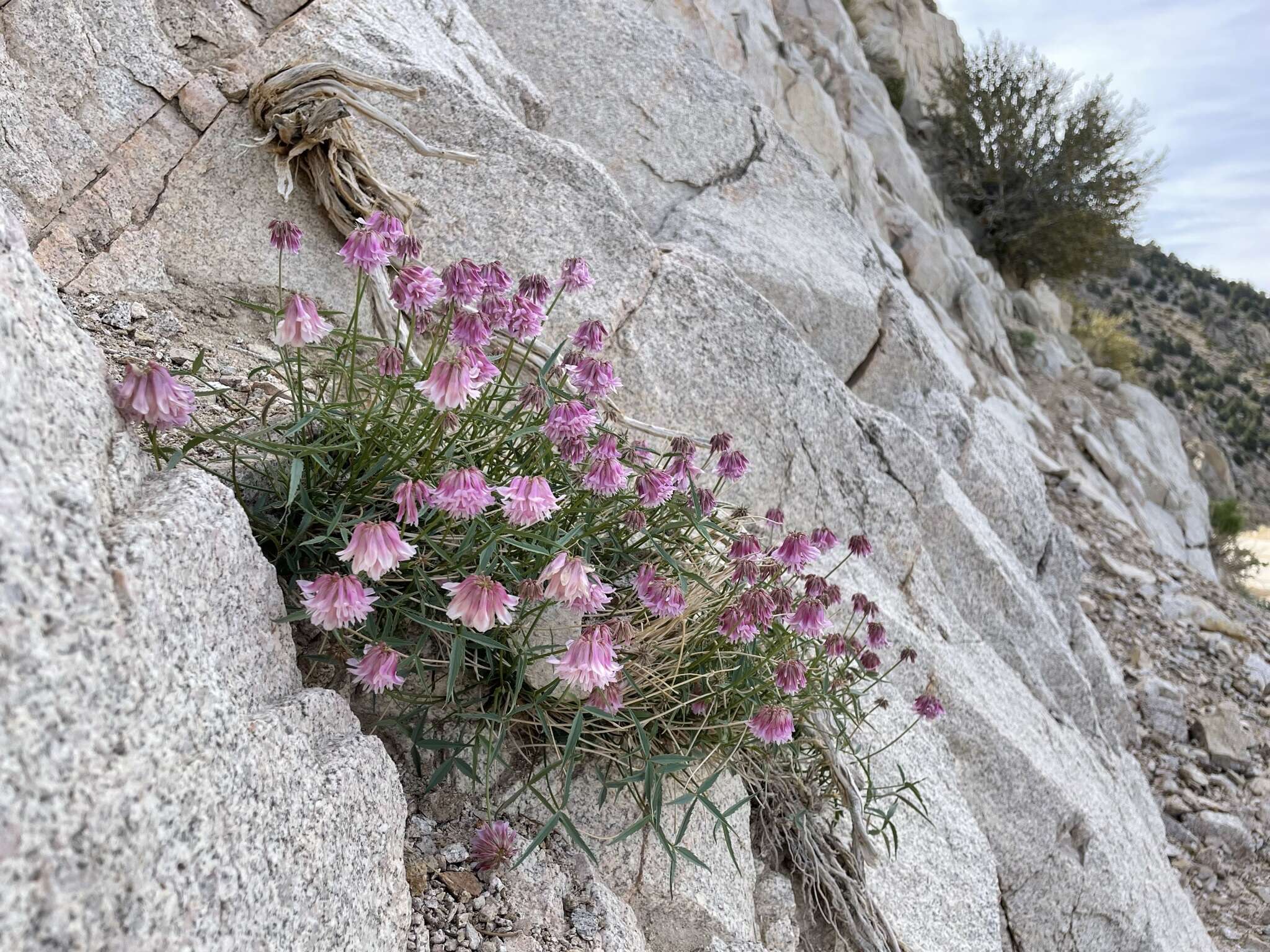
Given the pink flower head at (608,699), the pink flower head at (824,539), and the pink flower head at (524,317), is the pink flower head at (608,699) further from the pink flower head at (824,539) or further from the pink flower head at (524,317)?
the pink flower head at (824,539)

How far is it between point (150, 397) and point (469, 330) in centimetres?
59

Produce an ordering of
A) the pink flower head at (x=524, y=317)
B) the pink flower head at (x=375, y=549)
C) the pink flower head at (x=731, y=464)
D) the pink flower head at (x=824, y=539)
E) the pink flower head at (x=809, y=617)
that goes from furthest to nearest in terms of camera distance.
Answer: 1. the pink flower head at (x=824, y=539)
2. the pink flower head at (x=731, y=464)
3. the pink flower head at (x=809, y=617)
4. the pink flower head at (x=524, y=317)
5. the pink flower head at (x=375, y=549)

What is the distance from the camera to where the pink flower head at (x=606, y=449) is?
198 centimetres

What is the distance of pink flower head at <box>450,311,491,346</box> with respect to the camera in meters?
1.78

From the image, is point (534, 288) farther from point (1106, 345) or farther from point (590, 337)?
point (1106, 345)

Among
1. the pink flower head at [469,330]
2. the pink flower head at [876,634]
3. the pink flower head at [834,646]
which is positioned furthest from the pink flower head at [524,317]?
the pink flower head at [876,634]

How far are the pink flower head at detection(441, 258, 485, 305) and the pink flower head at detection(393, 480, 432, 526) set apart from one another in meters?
0.42

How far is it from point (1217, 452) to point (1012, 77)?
817cm

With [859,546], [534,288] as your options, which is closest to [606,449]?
[534,288]

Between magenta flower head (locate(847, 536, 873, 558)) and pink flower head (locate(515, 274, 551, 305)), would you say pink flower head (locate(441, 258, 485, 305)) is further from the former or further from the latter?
magenta flower head (locate(847, 536, 873, 558))

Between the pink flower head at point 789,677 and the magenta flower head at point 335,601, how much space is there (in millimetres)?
1045

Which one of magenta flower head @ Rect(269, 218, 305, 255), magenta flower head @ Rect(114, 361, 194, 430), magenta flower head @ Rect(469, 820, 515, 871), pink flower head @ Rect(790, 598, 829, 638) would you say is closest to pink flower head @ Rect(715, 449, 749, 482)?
pink flower head @ Rect(790, 598, 829, 638)

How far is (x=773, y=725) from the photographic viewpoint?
2137 mm

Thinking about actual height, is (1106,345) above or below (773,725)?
above
